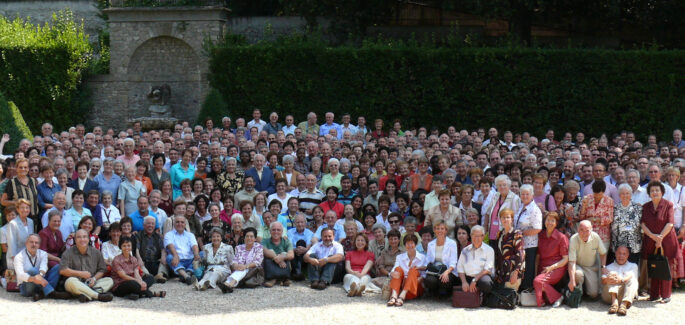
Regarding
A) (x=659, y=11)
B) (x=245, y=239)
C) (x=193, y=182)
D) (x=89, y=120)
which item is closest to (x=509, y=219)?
(x=245, y=239)

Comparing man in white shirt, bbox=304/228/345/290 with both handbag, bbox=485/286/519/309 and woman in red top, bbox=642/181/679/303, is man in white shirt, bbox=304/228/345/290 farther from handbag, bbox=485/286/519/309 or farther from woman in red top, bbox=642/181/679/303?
woman in red top, bbox=642/181/679/303

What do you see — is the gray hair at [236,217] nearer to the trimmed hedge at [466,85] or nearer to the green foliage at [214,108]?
the green foliage at [214,108]

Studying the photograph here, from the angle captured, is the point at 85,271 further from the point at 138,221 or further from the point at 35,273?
the point at 138,221

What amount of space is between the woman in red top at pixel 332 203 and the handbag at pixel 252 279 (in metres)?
1.58

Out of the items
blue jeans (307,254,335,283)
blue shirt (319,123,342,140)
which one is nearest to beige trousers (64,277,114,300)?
blue jeans (307,254,335,283)

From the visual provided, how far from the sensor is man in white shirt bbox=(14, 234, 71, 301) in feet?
35.9

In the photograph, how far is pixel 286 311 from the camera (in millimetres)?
10477

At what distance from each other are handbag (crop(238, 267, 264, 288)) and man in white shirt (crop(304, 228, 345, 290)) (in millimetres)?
662

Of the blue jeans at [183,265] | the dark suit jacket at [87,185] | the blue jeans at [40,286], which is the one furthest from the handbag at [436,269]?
the dark suit jacket at [87,185]

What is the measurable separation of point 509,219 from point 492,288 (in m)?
0.85

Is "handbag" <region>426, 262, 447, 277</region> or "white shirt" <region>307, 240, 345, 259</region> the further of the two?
"white shirt" <region>307, 240, 345, 259</region>

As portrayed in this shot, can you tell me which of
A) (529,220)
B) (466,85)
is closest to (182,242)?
(529,220)

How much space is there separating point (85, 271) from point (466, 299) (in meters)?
4.69

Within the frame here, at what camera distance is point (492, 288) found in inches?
421
